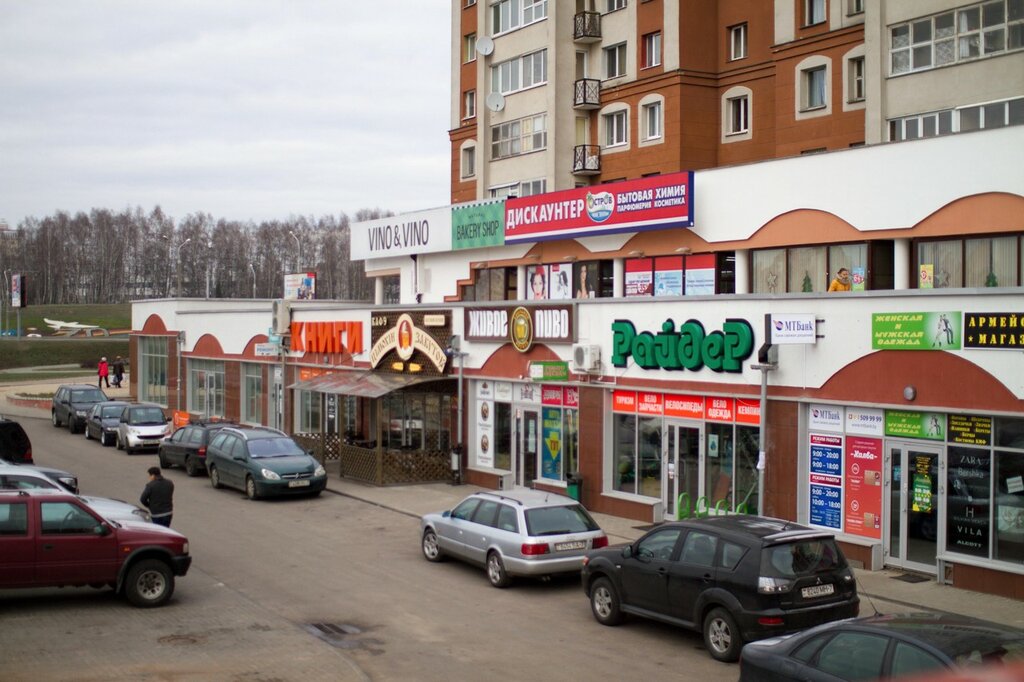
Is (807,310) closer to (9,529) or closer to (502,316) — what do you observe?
(502,316)

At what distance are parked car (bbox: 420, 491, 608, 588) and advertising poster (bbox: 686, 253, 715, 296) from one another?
10.9 metres

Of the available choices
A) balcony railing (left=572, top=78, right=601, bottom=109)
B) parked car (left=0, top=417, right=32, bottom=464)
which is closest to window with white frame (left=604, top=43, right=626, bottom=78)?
balcony railing (left=572, top=78, right=601, bottom=109)

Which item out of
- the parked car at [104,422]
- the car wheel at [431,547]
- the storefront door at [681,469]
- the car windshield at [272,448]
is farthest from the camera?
the parked car at [104,422]

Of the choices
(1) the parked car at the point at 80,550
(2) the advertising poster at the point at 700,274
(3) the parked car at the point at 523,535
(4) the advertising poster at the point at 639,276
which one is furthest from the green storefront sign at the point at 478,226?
(1) the parked car at the point at 80,550

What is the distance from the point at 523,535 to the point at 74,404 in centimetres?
3094

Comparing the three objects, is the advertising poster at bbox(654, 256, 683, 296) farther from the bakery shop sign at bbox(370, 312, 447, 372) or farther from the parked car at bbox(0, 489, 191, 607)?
the parked car at bbox(0, 489, 191, 607)

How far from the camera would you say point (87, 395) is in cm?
4200

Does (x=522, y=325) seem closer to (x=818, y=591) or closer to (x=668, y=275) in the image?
(x=668, y=275)

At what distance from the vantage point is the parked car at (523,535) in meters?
15.6

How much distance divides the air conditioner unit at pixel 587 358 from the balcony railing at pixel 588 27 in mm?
21920

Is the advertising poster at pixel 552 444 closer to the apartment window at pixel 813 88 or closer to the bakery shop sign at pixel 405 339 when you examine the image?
the bakery shop sign at pixel 405 339

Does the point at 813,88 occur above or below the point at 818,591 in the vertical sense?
above

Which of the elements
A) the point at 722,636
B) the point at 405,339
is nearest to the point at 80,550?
the point at 722,636

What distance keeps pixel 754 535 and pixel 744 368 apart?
24.5 ft
